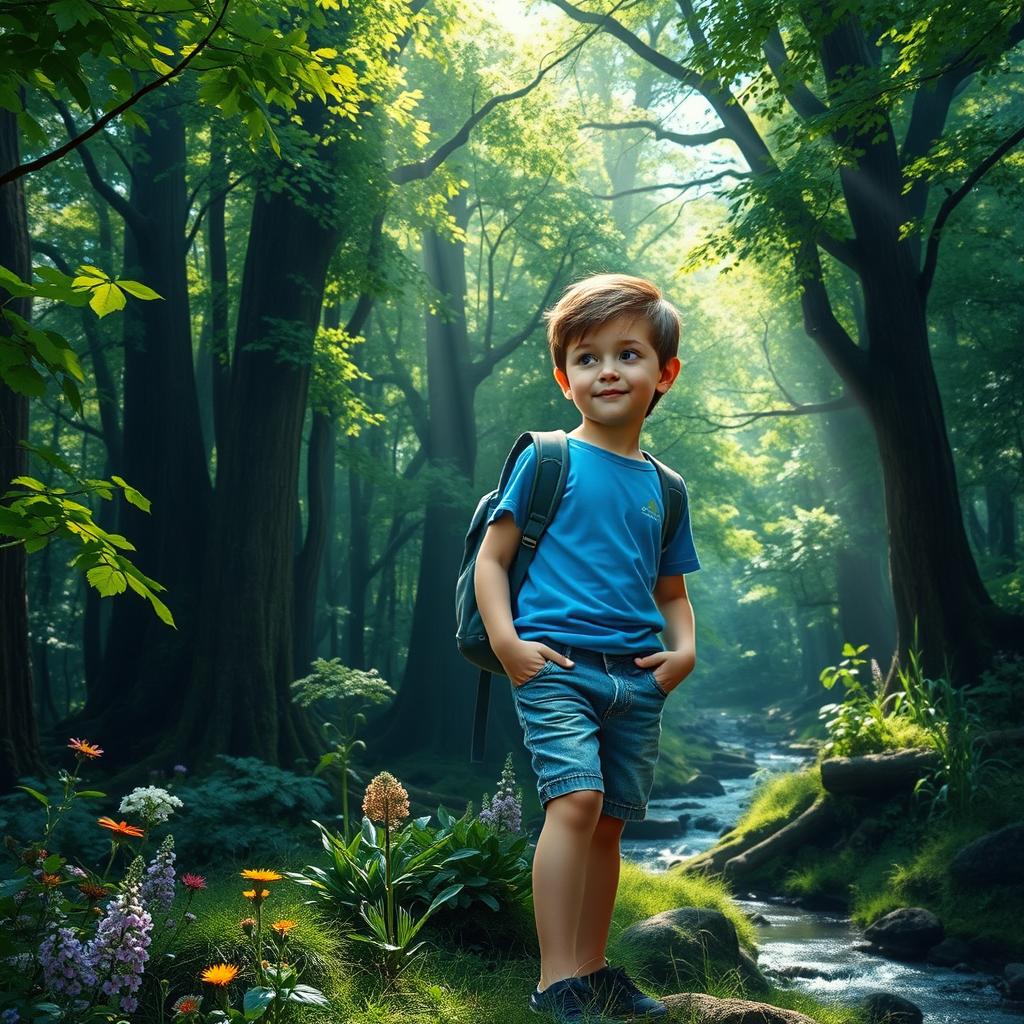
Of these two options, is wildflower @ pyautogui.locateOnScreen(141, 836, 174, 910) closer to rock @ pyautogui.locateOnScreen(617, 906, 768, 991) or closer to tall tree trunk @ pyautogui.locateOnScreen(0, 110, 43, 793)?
rock @ pyautogui.locateOnScreen(617, 906, 768, 991)

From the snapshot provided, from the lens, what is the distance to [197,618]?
410 inches

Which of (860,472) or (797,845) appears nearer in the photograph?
(797,845)

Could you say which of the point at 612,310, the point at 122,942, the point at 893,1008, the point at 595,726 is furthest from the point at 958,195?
the point at 122,942

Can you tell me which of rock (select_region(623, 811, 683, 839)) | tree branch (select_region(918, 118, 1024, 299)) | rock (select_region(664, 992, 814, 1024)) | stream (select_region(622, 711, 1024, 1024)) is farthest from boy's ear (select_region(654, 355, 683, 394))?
rock (select_region(623, 811, 683, 839))

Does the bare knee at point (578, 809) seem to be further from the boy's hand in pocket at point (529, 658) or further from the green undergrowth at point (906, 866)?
the green undergrowth at point (906, 866)

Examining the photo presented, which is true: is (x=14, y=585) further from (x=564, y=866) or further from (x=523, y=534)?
(x=564, y=866)

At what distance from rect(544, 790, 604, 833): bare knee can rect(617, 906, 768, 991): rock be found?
5.17ft

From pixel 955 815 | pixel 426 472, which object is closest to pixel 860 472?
pixel 426 472

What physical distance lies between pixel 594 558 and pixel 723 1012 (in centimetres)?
146

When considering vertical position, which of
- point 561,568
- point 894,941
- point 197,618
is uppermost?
point 197,618

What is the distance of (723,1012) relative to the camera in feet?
10.6

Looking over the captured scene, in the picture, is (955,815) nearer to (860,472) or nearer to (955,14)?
(955,14)

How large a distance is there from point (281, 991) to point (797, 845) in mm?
7820

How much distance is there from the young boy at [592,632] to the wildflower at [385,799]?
0.71 m
